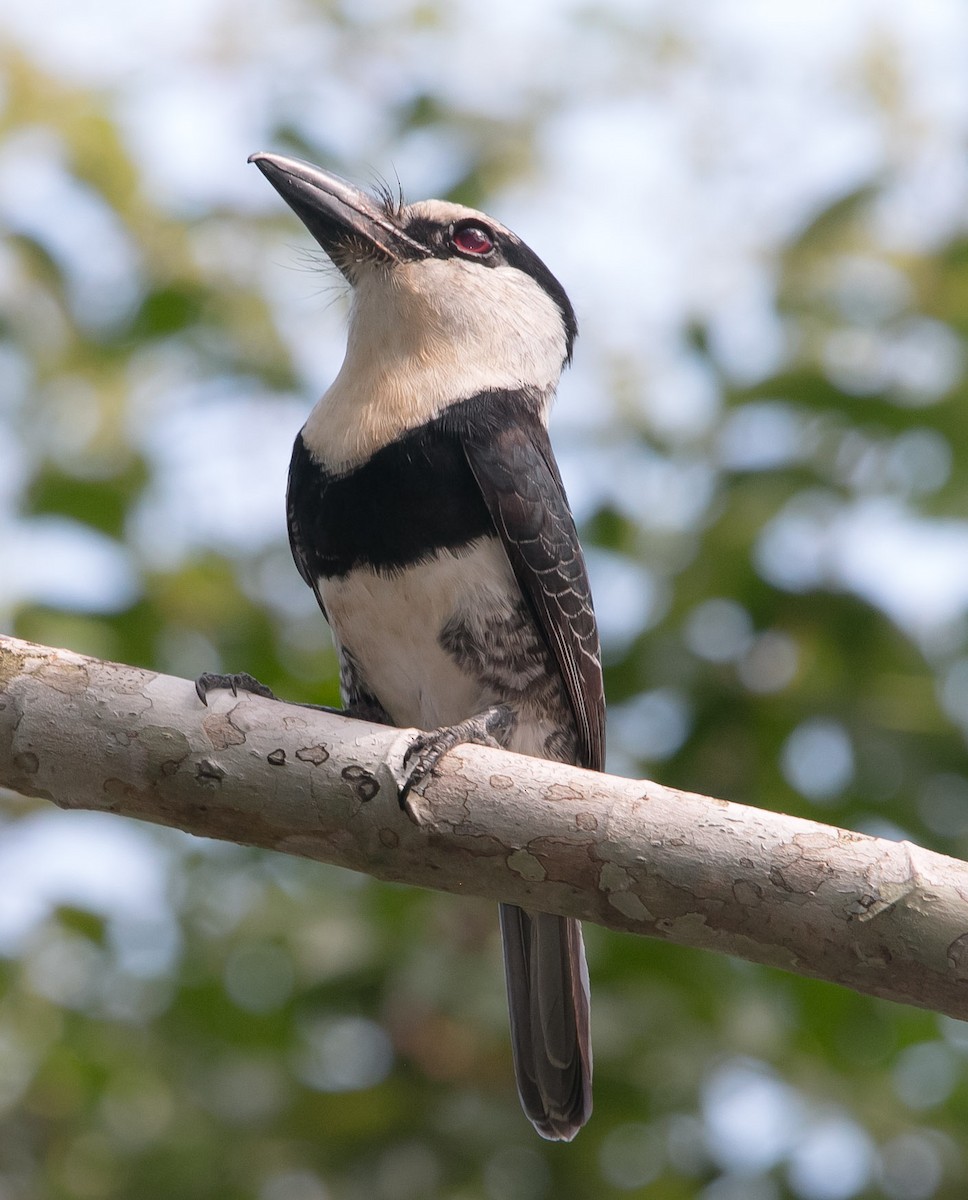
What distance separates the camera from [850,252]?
163 inches

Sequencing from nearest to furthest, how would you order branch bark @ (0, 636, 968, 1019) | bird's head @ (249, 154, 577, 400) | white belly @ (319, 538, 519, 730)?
1. branch bark @ (0, 636, 968, 1019)
2. white belly @ (319, 538, 519, 730)
3. bird's head @ (249, 154, 577, 400)

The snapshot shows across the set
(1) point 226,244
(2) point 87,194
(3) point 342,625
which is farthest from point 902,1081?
(2) point 87,194

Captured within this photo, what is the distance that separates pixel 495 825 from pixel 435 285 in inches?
68.4

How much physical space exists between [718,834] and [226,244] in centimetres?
301

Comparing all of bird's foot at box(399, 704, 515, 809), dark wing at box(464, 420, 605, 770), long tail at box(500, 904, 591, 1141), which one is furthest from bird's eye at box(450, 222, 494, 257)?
long tail at box(500, 904, 591, 1141)

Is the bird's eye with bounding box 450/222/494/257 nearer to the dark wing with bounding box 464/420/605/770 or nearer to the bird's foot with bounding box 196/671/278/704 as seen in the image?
the dark wing with bounding box 464/420/605/770

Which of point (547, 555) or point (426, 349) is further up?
point (426, 349)

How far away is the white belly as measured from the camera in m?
3.01

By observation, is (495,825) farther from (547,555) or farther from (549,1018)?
(549,1018)

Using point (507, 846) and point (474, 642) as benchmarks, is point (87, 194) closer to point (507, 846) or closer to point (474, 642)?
point (474, 642)

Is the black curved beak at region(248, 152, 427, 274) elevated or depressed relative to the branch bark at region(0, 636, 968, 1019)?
elevated

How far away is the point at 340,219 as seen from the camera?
3.47 meters

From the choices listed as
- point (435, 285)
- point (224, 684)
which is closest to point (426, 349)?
point (435, 285)

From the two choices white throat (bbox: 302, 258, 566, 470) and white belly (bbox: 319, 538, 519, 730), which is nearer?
white belly (bbox: 319, 538, 519, 730)
